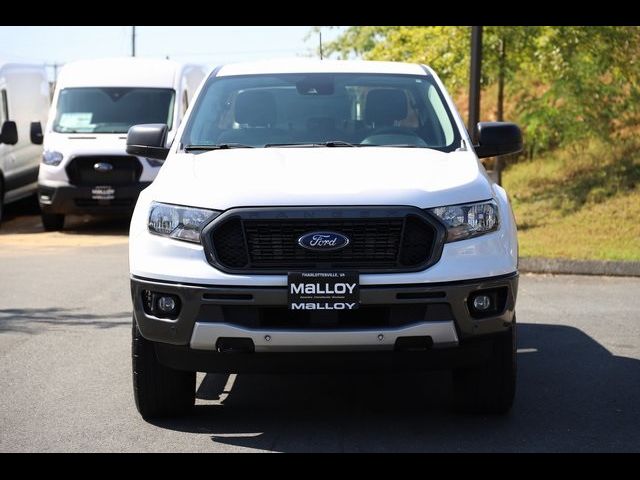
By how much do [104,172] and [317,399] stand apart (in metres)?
10.8

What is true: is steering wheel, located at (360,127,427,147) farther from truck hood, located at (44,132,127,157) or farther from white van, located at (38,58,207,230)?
truck hood, located at (44,132,127,157)

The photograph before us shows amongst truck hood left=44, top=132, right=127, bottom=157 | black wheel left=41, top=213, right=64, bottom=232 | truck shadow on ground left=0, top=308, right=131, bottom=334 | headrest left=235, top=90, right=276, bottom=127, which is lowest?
black wheel left=41, top=213, right=64, bottom=232

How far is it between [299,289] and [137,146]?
A: 220cm

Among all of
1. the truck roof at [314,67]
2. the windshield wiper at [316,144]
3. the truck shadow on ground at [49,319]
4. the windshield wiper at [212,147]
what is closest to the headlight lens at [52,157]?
the truck shadow on ground at [49,319]

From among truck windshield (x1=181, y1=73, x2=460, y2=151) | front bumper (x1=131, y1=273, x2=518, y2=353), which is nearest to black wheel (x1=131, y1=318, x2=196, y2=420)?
front bumper (x1=131, y1=273, x2=518, y2=353)

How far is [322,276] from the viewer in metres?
5.66

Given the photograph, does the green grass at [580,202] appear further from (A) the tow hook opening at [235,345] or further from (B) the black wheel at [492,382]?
(A) the tow hook opening at [235,345]

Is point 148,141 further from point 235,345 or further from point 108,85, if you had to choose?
point 108,85

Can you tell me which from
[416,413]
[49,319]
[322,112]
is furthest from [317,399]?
[49,319]

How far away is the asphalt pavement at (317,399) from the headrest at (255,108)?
60.2 inches

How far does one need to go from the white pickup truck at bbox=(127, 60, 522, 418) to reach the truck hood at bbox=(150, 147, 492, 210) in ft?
0.03

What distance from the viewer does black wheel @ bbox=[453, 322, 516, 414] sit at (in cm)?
610

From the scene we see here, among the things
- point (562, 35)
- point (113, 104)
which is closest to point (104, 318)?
point (113, 104)

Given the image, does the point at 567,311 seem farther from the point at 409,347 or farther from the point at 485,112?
the point at 485,112
